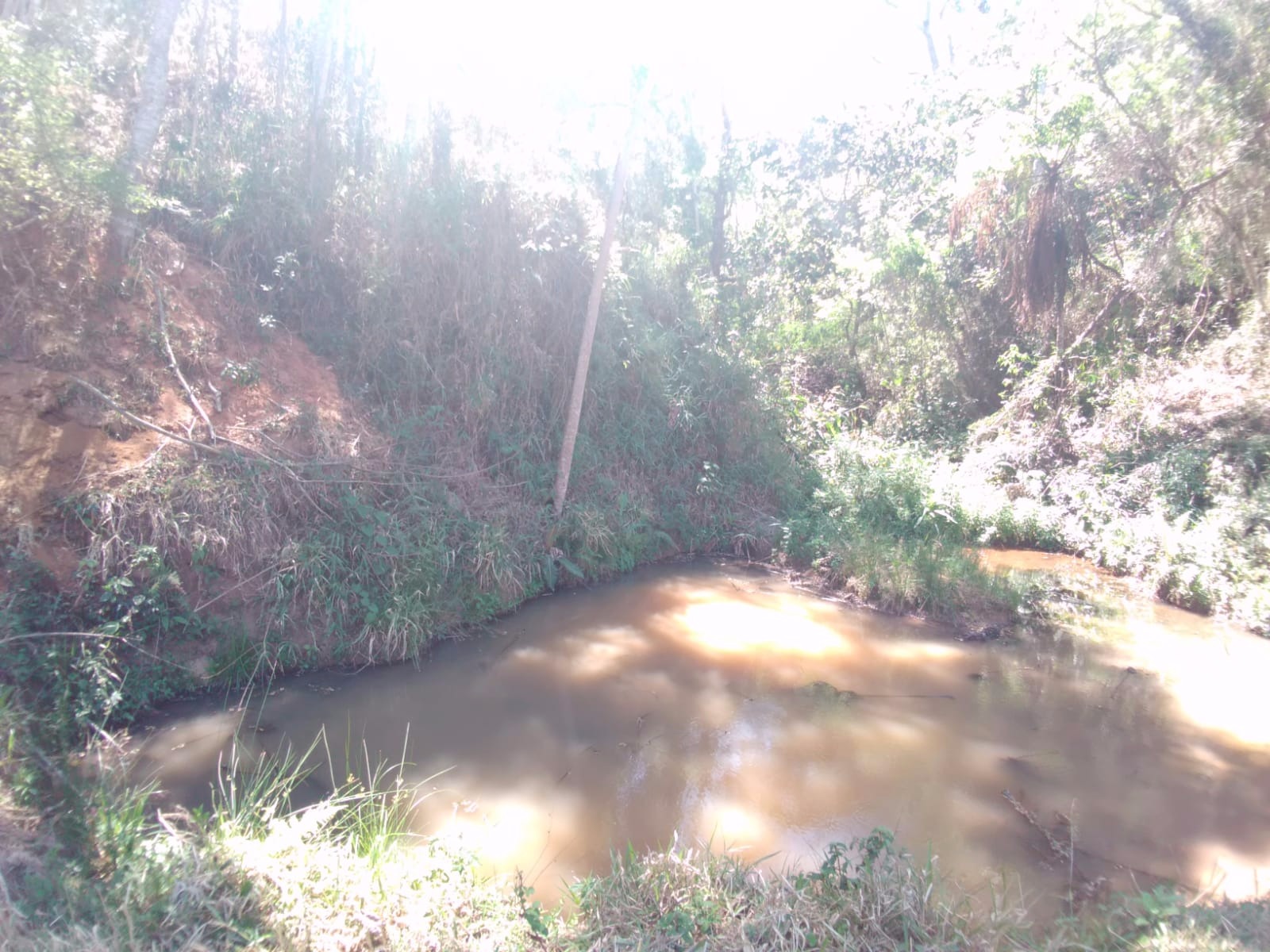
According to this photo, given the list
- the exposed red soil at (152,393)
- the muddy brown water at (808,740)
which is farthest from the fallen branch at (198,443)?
the muddy brown water at (808,740)

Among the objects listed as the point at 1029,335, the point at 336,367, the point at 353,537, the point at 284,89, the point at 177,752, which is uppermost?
the point at 284,89

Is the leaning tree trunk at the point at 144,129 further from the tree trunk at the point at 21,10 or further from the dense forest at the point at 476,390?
the tree trunk at the point at 21,10

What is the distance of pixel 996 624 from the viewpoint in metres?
8.05

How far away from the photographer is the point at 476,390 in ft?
32.5

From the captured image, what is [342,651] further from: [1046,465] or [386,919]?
[1046,465]

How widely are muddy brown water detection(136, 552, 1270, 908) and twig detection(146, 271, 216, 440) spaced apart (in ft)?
8.67

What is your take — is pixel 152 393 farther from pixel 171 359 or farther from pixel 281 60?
pixel 281 60

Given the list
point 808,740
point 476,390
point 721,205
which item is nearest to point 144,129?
point 476,390

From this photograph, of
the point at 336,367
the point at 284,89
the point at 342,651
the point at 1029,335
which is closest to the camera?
the point at 342,651

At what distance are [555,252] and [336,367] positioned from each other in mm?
3891

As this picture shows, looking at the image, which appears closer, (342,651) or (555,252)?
(342,651)

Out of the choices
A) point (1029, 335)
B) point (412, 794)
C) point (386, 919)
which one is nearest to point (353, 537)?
point (412, 794)

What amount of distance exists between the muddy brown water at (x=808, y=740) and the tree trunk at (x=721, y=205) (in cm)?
1160

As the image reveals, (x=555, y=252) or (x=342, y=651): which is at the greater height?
(x=555, y=252)
